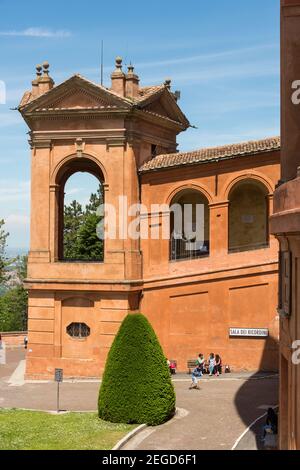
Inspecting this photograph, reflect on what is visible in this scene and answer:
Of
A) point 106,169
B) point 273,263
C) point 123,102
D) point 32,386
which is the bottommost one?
point 32,386

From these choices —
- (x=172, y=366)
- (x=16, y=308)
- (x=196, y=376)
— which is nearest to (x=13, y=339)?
(x=172, y=366)

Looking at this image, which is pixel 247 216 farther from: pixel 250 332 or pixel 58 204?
pixel 58 204

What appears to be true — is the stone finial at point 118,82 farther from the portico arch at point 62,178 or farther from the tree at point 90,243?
the tree at point 90,243

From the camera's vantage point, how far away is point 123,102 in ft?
115

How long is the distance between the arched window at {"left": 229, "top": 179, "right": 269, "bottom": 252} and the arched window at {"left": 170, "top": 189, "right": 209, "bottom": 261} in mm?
1567

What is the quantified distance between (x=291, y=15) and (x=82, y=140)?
18.7 m

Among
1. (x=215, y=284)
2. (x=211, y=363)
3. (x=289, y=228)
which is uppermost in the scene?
(x=289, y=228)

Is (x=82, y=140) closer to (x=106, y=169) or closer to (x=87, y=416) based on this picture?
(x=106, y=169)

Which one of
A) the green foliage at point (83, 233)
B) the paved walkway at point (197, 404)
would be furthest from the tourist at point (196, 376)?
the green foliage at point (83, 233)

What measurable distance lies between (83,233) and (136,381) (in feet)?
129

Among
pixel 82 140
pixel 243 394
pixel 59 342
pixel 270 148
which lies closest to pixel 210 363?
pixel 243 394

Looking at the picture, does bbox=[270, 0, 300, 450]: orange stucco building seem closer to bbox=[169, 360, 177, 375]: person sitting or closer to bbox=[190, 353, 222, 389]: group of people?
bbox=[190, 353, 222, 389]: group of people

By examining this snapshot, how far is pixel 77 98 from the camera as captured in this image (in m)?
35.8

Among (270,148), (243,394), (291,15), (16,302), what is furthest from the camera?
(16,302)
